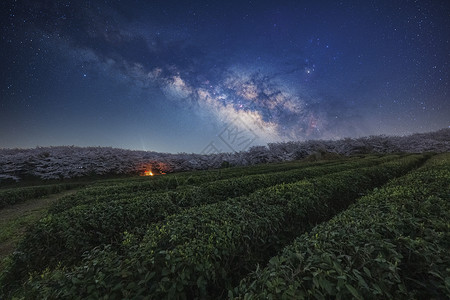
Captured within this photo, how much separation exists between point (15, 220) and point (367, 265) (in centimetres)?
A: 1238

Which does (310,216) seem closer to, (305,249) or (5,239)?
(305,249)

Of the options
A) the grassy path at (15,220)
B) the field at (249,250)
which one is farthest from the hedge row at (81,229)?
the grassy path at (15,220)

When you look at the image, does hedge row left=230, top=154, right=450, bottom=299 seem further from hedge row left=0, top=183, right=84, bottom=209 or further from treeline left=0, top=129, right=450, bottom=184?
treeline left=0, top=129, right=450, bottom=184

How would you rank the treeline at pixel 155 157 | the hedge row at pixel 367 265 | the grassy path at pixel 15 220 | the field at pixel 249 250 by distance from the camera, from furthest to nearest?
the treeline at pixel 155 157, the grassy path at pixel 15 220, the field at pixel 249 250, the hedge row at pixel 367 265

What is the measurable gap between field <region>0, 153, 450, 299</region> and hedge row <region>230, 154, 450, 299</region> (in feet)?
0.05

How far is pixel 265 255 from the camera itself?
4.50 m

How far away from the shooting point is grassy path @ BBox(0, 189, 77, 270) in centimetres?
608

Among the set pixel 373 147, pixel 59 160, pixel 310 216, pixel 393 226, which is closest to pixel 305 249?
pixel 393 226

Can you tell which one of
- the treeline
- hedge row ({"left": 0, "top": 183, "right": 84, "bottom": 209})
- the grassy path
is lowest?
the grassy path

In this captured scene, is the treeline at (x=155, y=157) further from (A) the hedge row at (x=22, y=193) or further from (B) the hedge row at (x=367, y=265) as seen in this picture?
(B) the hedge row at (x=367, y=265)


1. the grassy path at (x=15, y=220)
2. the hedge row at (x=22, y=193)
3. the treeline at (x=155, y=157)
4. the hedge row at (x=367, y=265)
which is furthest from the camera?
the treeline at (x=155, y=157)

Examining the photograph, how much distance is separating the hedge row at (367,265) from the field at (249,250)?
0.05 ft

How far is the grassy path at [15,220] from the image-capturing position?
6.08 meters

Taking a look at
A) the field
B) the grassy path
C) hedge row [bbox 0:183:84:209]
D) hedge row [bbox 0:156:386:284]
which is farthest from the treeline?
hedge row [bbox 0:156:386:284]
